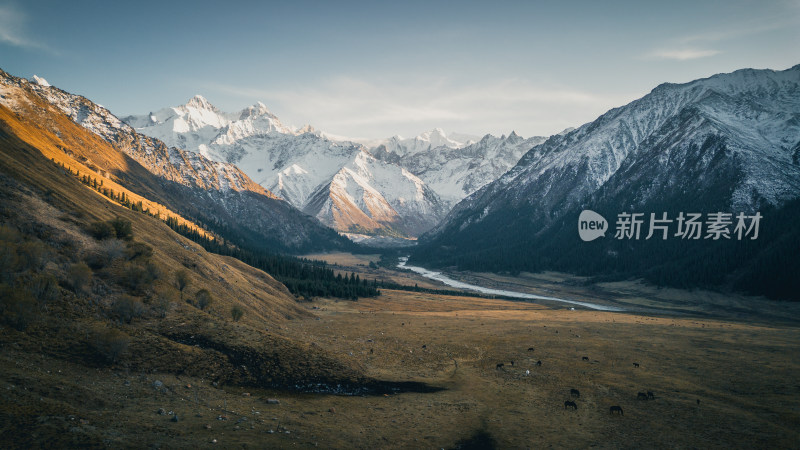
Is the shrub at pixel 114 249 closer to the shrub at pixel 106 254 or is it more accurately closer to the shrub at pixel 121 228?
the shrub at pixel 106 254

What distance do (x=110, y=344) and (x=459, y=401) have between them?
36.3 meters

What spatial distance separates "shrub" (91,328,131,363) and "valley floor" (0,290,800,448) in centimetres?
206

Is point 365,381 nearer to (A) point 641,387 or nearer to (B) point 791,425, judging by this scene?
(A) point 641,387

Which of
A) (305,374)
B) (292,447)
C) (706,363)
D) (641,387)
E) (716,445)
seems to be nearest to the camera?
(292,447)

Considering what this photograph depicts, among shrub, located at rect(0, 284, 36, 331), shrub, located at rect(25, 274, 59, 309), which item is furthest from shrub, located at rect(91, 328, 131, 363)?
shrub, located at rect(25, 274, 59, 309)

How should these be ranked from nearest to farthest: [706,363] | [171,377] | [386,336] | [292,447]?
[292,447] → [171,377] → [706,363] → [386,336]

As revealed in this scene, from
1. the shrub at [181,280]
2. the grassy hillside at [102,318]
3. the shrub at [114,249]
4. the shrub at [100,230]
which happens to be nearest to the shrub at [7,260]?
the grassy hillside at [102,318]

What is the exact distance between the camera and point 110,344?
37.2 metres

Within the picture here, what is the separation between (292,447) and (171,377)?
1705 cm

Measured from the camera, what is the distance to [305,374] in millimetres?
46812

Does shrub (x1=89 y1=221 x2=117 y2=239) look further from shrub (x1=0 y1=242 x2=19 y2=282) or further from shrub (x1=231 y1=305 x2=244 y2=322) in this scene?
shrub (x1=231 y1=305 x2=244 y2=322)

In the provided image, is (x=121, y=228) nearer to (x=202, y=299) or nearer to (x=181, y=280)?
(x=181, y=280)

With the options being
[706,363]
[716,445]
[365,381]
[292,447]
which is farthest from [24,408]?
[706,363]

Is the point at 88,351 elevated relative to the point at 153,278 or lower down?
lower down
